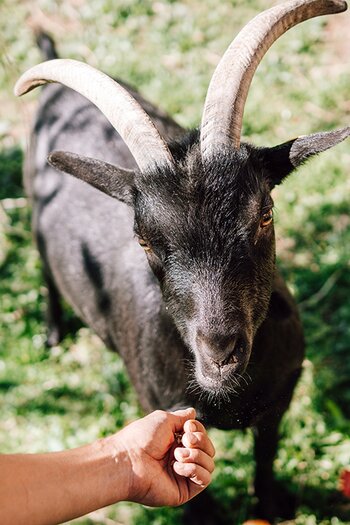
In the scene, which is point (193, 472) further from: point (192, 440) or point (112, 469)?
point (112, 469)

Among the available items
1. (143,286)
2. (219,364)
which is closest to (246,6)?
(143,286)

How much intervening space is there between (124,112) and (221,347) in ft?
4.06

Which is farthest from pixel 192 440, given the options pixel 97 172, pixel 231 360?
pixel 97 172

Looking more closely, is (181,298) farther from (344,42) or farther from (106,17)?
(106,17)

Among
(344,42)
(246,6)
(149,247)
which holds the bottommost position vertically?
(149,247)

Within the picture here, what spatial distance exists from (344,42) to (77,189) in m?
3.91

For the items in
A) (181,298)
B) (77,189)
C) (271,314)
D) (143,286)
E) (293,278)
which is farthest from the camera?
(293,278)

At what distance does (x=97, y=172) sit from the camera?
11.2 feet

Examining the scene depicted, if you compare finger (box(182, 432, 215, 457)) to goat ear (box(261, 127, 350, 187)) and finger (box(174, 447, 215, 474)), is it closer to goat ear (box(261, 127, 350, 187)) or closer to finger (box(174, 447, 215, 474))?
finger (box(174, 447, 215, 474))

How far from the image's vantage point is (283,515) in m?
4.46

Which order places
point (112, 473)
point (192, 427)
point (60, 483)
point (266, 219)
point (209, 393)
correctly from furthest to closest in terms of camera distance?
point (209, 393) < point (266, 219) < point (192, 427) < point (112, 473) < point (60, 483)

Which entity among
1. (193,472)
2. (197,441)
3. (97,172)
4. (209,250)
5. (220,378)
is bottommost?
(193,472)

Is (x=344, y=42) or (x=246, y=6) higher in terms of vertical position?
(x=246, y=6)

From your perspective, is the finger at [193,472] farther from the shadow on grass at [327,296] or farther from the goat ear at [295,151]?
the shadow on grass at [327,296]
